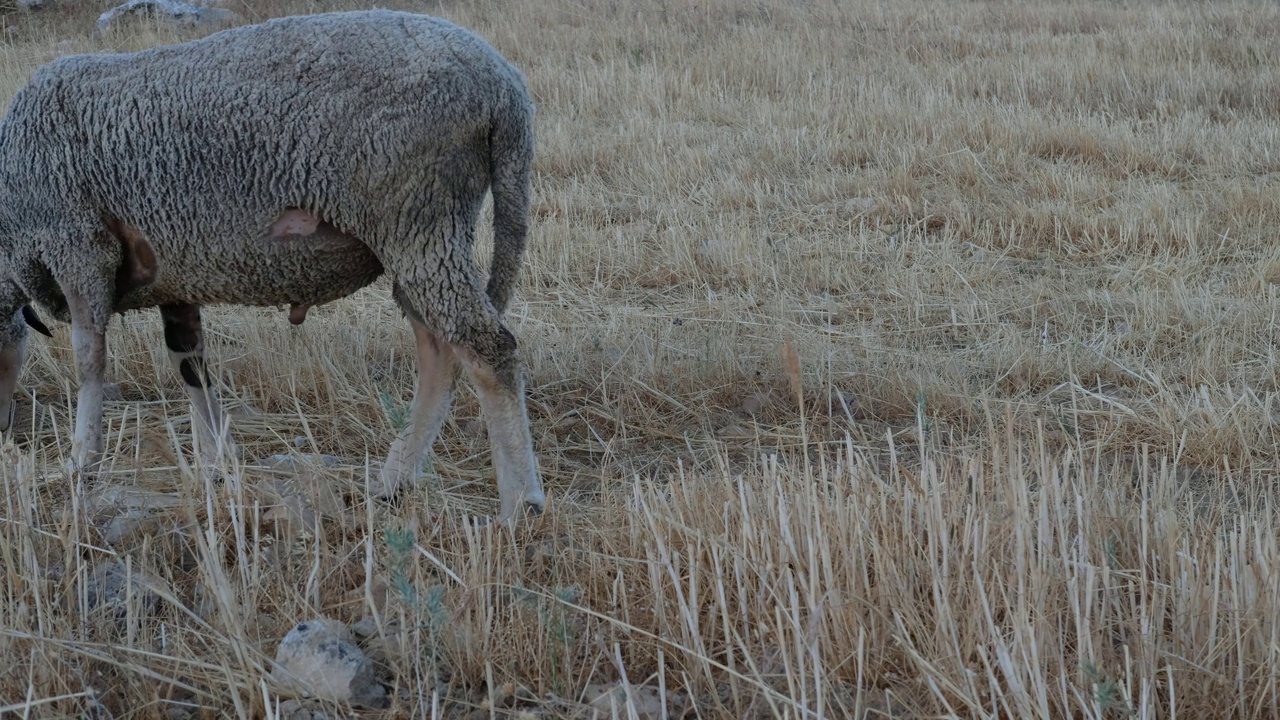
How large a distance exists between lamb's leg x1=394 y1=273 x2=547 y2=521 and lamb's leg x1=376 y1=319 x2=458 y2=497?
0.11 metres

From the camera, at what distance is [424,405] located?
4113 mm

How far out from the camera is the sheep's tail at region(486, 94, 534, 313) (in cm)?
375

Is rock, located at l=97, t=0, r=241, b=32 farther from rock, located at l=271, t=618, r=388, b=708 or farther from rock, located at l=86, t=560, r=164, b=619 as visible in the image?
rock, located at l=271, t=618, r=388, b=708

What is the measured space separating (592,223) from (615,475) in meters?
3.27

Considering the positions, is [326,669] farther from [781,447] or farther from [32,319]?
[32,319]

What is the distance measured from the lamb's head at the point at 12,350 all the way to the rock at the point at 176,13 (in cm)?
1002

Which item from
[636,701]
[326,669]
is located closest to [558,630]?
[636,701]

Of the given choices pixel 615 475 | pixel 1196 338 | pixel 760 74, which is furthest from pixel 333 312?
pixel 760 74

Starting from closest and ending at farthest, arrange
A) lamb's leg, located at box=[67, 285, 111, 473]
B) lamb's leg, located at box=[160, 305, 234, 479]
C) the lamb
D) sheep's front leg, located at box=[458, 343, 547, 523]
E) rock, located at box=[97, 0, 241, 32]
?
the lamb, sheep's front leg, located at box=[458, 343, 547, 523], lamb's leg, located at box=[67, 285, 111, 473], lamb's leg, located at box=[160, 305, 234, 479], rock, located at box=[97, 0, 241, 32]

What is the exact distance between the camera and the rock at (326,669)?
267 cm

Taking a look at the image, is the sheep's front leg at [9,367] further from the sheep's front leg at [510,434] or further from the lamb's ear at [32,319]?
the sheep's front leg at [510,434]

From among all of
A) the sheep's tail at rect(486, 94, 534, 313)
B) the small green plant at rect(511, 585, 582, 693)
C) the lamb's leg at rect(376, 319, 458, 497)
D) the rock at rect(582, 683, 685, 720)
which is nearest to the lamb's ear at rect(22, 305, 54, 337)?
the lamb's leg at rect(376, 319, 458, 497)

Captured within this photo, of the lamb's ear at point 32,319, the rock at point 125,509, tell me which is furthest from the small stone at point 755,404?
the lamb's ear at point 32,319

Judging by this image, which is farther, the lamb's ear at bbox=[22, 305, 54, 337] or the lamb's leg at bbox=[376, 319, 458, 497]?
the lamb's ear at bbox=[22, 305, 54, 337]
